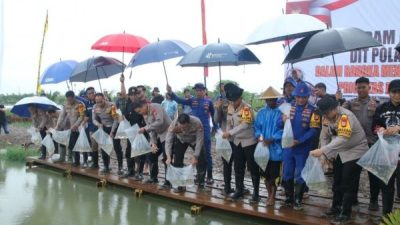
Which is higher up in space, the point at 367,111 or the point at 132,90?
the point at 132,90

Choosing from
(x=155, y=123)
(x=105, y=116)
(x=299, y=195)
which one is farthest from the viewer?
(x=105, y=116)

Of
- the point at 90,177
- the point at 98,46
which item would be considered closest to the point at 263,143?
the point at 98,46

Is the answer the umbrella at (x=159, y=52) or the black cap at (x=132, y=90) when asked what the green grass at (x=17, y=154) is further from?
the umbrella at (x=159, y=52)

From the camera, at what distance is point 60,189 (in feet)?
23.2

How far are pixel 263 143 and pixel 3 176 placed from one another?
5377mm

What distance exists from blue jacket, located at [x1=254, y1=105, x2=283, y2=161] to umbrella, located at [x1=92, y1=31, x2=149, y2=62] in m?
3.01

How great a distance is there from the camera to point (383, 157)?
4020 mm

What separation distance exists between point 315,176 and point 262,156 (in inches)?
28.3

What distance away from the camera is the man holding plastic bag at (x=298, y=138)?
466 cm

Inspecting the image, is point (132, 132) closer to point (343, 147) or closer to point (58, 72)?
point (58, 72)

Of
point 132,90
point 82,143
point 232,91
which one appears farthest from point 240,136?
point 82,143

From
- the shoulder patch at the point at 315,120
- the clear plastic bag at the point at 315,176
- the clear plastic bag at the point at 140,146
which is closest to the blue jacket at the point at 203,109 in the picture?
the clear plastic bag at the point at 140,146

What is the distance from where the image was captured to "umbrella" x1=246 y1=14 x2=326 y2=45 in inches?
194

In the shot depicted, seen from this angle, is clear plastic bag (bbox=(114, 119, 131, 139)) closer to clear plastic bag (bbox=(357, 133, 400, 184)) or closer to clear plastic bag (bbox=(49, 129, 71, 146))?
clear plastic bag (bbox=(49, 129, 71, 146))
